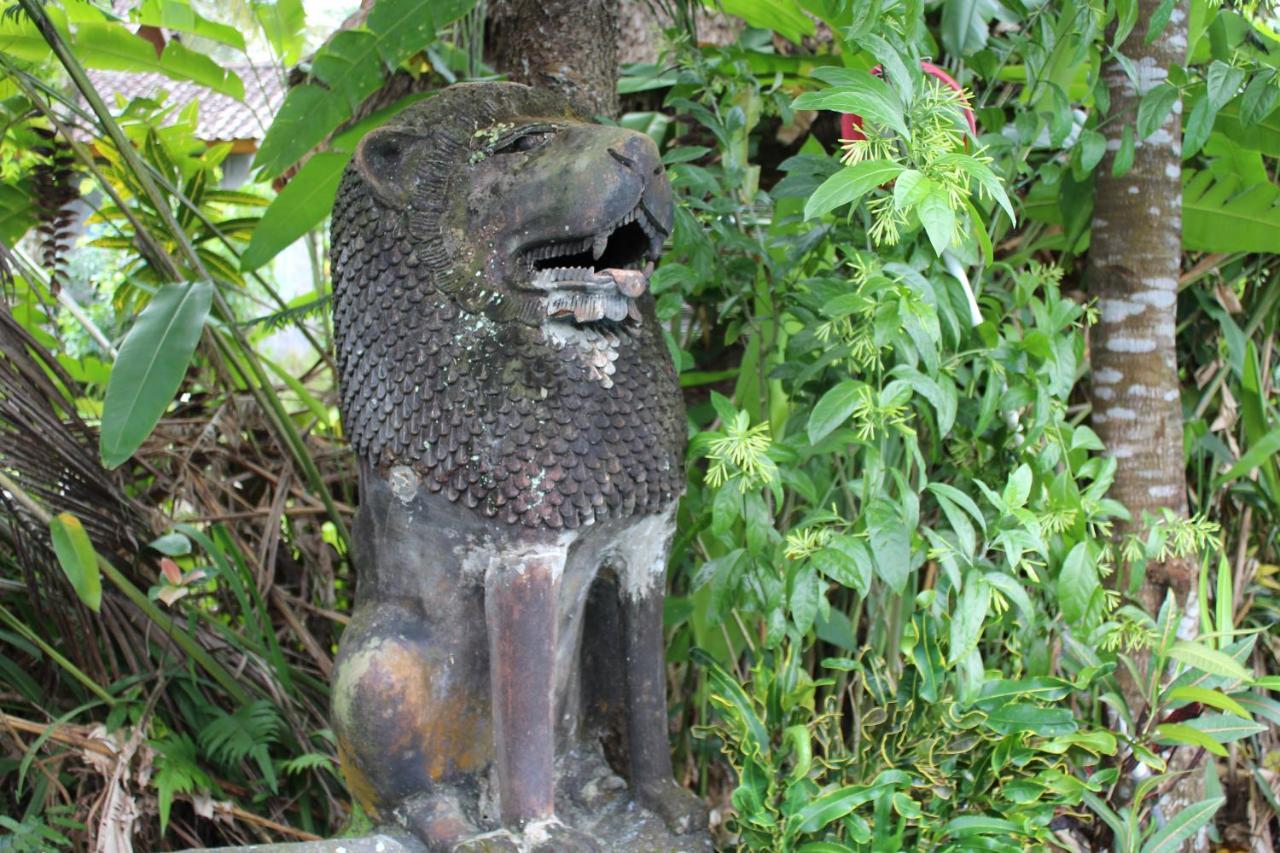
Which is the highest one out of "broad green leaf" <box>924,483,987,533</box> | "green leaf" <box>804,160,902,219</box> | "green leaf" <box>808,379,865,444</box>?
"green leaf" <box>804,160,902,219</box>

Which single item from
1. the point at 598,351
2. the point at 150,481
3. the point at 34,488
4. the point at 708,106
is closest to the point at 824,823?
the point at 598,351

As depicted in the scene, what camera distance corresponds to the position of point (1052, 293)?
68.8 inches

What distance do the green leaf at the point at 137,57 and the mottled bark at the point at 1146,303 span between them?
5.55ft

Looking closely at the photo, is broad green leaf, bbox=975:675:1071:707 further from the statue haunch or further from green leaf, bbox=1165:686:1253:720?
the statue haunch

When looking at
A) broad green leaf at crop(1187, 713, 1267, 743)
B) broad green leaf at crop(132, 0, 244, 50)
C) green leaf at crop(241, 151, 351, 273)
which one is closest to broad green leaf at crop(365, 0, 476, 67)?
green leaf at crop(241, 151, 351, 273)

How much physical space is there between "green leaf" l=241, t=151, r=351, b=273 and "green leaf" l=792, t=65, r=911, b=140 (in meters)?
1.06

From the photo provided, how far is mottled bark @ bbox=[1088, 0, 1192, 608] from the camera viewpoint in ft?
6.66

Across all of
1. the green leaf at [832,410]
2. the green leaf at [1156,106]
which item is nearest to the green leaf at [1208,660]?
the green leaf at [832,410]

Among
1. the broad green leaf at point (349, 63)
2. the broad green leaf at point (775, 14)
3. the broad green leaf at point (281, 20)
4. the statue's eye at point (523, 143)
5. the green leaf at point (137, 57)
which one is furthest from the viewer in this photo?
the broad green leaf at point (281, 20)

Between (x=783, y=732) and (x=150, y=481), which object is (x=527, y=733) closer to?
(x=783, y=732)

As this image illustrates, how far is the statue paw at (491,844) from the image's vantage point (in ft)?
4.41

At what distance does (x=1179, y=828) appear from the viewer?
1.75 m

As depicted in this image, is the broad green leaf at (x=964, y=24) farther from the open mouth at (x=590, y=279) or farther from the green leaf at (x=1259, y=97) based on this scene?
the open mouth at (x=590, y=279)

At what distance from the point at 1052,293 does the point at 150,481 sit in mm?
1768
